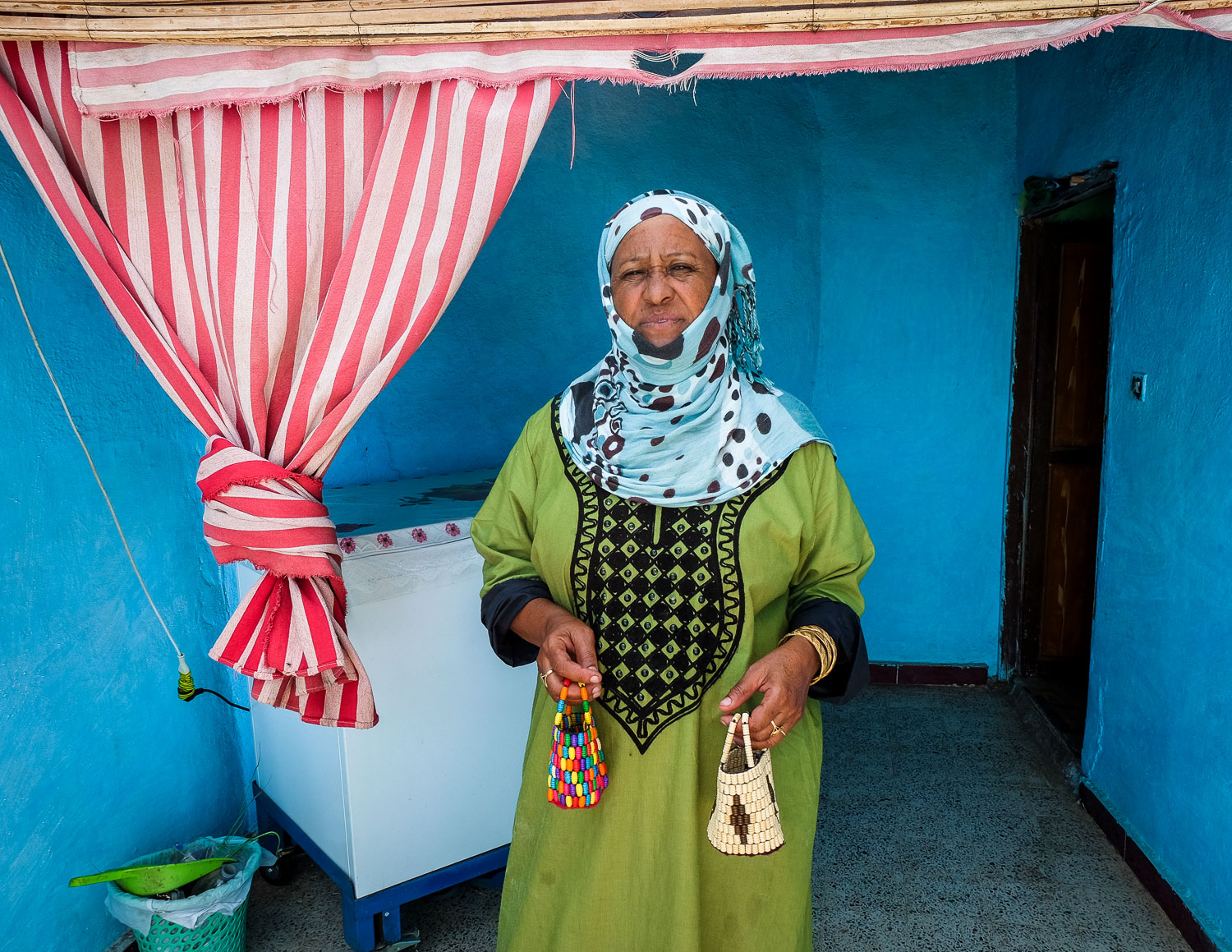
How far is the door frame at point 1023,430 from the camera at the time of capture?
3371 mm

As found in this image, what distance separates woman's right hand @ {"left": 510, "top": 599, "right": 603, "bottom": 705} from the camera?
1289mm

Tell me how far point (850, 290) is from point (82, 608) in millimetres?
2925

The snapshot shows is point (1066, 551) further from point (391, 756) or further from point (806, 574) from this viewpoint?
point (391, 756)

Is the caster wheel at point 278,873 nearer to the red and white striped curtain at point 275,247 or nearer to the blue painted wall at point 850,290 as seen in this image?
the red and white striped curtain at point 275,247

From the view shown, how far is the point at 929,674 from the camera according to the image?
3.69m

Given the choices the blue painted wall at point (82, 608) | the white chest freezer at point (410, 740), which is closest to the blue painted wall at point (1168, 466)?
the white chest freezer at point (410, 740)

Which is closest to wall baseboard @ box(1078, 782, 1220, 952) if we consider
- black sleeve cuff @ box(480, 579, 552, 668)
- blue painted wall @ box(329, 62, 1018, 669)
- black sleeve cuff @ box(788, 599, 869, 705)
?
blue painted wall @ box(329, 62, 1018, 669)

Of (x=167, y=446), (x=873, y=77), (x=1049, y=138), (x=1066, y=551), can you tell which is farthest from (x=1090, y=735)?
(x=167, y=446)

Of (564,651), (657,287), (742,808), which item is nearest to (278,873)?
(564,651)

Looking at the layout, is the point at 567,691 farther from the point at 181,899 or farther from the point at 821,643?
the point at 181,899

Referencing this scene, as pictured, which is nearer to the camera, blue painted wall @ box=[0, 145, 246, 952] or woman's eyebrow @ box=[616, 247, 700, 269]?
woman's eyebrow @ box=[616, 247, 700, 269]

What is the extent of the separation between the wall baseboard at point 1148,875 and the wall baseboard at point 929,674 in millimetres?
908

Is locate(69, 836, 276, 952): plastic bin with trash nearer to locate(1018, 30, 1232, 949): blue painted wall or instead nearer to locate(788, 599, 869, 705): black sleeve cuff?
locate(788, 599, 869, 705): black sleeve cuff

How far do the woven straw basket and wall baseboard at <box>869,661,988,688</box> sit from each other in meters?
2.58
